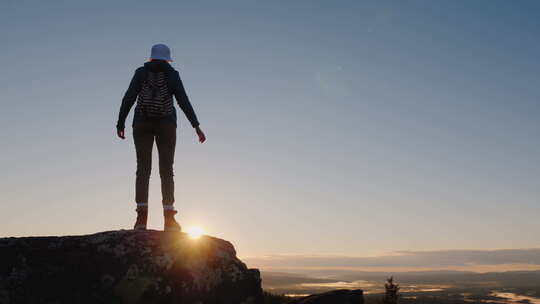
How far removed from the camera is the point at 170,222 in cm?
827

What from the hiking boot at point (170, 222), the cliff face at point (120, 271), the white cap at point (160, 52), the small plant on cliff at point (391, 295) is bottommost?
the small plant on cliff at point (391, 295)

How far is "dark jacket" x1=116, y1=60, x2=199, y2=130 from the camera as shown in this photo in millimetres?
8375

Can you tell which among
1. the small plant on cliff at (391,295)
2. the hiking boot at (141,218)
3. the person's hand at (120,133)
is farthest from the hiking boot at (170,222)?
the small plant on cliff at (391,295)

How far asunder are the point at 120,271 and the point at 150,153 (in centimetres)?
239

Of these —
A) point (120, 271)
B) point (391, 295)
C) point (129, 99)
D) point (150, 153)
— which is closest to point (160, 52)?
point (129, 99)

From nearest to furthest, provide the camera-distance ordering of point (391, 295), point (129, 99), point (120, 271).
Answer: point (120, 271) → point (129, 99) → point (391, 295)

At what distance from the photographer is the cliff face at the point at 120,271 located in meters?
6.25

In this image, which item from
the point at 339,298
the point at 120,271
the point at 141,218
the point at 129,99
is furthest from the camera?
the point at 129,99

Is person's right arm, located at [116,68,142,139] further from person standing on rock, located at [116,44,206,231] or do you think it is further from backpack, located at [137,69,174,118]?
backpack, located at [137,69,174,118]

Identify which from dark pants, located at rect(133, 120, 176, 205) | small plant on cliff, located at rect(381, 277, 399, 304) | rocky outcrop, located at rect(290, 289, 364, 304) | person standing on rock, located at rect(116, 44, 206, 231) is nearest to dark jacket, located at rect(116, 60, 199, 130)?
person standing on rock, located at rect(116, 44, 206, 231)

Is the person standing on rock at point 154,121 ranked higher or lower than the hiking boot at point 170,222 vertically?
Result: higher

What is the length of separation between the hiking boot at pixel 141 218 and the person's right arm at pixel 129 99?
1.35m

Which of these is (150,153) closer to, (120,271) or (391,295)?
(120,271)

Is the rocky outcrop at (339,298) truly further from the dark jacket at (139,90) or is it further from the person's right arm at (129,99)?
the person's right arm at (129,99)
